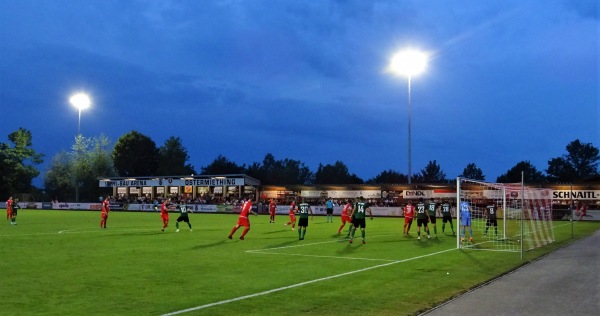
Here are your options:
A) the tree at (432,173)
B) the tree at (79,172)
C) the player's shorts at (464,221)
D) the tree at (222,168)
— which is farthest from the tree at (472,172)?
the player's shorts at (464,221)

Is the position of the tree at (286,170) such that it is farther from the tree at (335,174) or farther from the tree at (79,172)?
the tree at (79,172)

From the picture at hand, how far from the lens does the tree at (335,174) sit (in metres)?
141

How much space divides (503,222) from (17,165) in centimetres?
10327

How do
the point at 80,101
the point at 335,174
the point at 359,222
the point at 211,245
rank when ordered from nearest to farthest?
the point at 211,245, the point at 359,222, the point at 80,101, the point at 335,174

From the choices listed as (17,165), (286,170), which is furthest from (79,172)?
(286,170)

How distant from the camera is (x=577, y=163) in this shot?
131750 mm

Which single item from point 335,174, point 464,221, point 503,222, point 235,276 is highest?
point 335,174

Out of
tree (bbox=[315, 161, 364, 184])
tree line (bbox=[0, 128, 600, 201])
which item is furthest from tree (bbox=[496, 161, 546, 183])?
tree (bbox=[315, 161, 364, 184])

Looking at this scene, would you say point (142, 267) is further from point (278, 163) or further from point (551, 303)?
point (278, 163)

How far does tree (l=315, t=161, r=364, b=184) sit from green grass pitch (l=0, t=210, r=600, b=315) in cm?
11837

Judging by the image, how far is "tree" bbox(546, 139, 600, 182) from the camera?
5069 inches

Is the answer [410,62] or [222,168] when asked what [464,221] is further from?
[222,168]

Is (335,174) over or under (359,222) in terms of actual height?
over

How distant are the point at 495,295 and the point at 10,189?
111390 mm
